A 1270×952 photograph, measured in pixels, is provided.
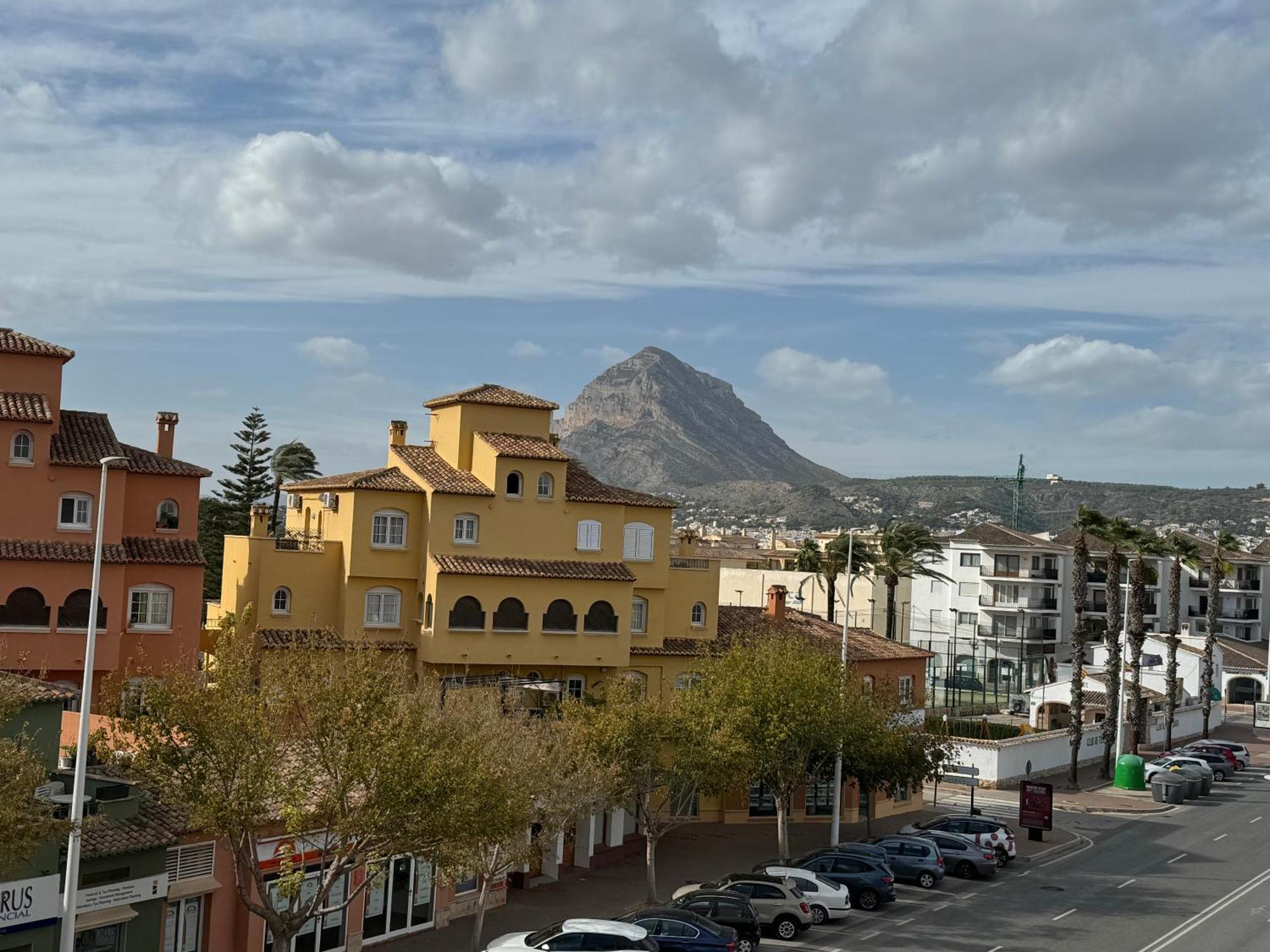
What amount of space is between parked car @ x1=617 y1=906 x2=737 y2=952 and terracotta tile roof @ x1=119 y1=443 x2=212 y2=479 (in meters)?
21.9

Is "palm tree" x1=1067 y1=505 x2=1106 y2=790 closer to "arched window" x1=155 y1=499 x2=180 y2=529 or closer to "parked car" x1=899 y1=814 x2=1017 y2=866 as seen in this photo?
"parked car" x1=899 y1=814 x2=1017 y2=866

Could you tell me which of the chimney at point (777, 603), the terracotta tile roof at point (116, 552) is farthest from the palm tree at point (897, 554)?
the terracotta tile roof at point (116, 552)

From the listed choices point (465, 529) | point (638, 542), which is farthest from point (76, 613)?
point (638, 542)

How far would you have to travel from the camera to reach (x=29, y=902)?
1024 inches

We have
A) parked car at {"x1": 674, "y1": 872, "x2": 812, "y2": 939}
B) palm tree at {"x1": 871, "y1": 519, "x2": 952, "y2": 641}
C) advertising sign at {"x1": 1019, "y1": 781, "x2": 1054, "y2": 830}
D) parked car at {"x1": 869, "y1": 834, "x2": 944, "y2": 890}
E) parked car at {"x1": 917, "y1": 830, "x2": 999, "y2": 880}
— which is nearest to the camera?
parked car at {"x1": 674, "y1": 872, "x2": 812, "y2": 939}

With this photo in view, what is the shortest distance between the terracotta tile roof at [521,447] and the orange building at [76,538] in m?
11.1

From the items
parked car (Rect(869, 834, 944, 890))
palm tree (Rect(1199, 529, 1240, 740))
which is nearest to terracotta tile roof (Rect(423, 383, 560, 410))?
parked car (Rect(869, 834, 944, 890))

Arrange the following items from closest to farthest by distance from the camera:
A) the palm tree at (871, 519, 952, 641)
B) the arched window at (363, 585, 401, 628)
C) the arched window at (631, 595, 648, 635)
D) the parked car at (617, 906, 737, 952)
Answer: the parked car at (617, 906, 737, 952) → the arched window at (363, 585, 401, 628) → the arched window at (631, 595, 648, 635) → the palm tree at (871, 519, 952, 641)

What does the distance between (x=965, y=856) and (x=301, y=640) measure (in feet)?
79.6

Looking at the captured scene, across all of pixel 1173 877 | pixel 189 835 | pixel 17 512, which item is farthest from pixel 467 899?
pixel 1173 877

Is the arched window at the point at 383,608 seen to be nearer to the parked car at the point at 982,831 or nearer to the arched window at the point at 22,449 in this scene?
the arched window at the point at 22,449

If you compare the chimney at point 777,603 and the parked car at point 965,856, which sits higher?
the chimney at point 777,603

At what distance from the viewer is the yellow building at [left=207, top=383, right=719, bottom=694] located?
47656mm

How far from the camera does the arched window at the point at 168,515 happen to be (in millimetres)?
44031
